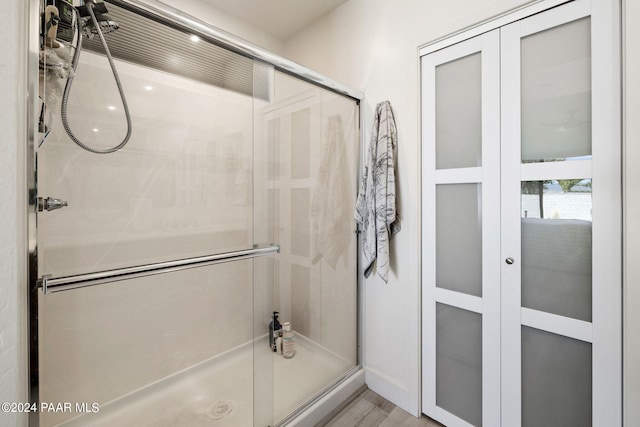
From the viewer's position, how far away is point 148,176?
59.6 inches

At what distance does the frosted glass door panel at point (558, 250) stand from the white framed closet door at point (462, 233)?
0.12 m

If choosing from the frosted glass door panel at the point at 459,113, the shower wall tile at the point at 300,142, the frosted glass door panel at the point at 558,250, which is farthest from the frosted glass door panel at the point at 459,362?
the shower wall tile at the point at 300,142

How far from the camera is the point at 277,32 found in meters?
2.19

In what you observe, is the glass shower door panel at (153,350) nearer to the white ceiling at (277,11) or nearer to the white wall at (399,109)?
the white wall at (399,109)

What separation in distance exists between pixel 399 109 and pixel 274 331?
134 cm

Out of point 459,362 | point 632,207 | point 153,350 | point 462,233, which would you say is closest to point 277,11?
point 462,233

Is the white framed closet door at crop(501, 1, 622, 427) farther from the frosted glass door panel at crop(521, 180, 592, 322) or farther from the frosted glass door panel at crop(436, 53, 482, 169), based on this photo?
the frosted glass door panel at crop(436, 53, 482, 169)

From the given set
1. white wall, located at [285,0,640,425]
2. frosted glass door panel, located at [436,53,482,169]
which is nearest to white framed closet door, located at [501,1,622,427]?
frosted glass door panel, located at [436,53,482,169]

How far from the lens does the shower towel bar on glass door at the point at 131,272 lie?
2.67 ft

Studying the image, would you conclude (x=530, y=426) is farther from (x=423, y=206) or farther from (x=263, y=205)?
(x=263, y=205)

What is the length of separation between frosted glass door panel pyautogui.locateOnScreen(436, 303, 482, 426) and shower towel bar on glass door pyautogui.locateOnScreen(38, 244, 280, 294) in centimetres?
95

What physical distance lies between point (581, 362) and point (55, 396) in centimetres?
224

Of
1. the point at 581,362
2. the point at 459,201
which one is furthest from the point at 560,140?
the point at 581,362

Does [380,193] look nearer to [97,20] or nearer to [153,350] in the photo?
[97,20]
